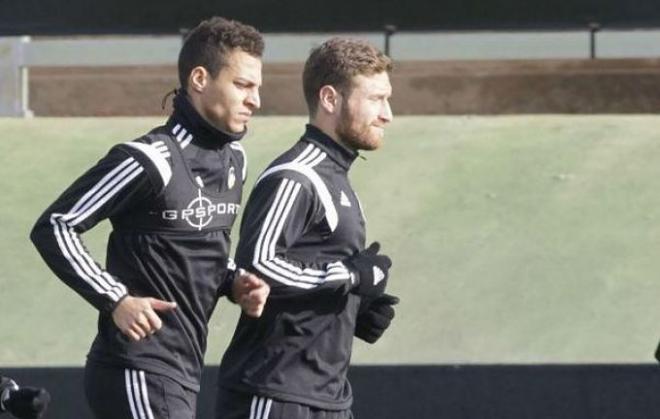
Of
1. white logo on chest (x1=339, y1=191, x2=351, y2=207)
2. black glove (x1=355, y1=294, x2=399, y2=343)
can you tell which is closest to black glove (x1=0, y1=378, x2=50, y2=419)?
white logo on chest (x1=339, y1=191, x2=351, y2=207)

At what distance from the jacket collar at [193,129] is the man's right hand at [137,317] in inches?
24.2

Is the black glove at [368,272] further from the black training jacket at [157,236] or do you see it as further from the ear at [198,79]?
the ear at [198,79]

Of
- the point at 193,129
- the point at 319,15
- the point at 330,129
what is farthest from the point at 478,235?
the point at 193,129

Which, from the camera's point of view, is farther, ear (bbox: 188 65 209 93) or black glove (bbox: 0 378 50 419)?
ear (bbox: 188 65 209 93)

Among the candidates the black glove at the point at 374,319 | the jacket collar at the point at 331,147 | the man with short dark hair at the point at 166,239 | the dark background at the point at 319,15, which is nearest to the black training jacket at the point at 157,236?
the man with short dark hair at the point at 166,239

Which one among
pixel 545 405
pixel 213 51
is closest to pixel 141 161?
pixel 213 51

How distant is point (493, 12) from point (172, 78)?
5162 mm

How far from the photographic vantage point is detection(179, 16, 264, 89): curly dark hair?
18.8 ft

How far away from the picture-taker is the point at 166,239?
5527 millimetres

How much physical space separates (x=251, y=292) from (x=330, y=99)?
0.76 metres

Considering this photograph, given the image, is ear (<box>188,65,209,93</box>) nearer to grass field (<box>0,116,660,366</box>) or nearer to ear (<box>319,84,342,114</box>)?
ear (<box>319,84,342,114</box>)

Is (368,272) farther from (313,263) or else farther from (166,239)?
(166,239)

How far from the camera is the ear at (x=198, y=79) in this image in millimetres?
5723

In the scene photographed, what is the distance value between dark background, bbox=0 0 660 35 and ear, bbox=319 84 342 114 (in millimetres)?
2484
